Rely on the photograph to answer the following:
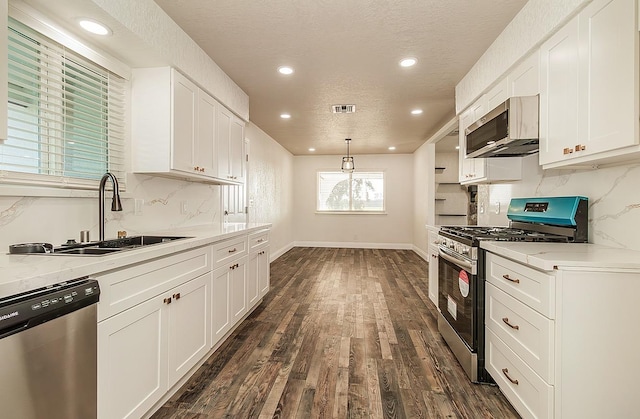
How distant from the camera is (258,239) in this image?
138 inches

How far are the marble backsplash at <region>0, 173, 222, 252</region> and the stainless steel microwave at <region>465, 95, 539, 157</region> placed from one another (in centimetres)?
269

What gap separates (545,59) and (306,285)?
3689 millimetres

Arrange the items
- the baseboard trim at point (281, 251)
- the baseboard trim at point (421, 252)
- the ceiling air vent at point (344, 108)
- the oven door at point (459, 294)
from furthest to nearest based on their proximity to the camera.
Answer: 1. the baseboard trim at point (281, 251)
2. the baseboard trim at point (421, 252)
3. the ceiling air vent at point (344, 108)
4. the oven door at point (459, 294)

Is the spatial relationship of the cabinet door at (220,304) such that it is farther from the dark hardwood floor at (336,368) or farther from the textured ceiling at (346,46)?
the textured ceiling at (346,46)

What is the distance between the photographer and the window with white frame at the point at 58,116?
64.3 inches

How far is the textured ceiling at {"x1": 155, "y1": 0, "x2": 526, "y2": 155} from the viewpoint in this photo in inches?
86.7

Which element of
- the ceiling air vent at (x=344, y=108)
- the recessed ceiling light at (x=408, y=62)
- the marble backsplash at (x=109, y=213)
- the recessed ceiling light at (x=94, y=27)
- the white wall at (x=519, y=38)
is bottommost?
the marble backsplash at (x=109, y=213)

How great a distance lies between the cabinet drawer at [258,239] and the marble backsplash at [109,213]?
629mm

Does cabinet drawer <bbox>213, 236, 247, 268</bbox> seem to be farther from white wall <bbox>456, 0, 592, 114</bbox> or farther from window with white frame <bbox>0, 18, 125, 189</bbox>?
white wall <bbox>456, 0, 592, 114</bbox>

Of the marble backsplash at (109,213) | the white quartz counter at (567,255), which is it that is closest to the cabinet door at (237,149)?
the marble backsplash at (109,213)

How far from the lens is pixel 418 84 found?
3553 millimetres

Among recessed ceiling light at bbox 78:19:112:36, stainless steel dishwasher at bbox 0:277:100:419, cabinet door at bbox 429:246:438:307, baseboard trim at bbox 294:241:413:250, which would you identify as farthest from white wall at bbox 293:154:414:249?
stainless steel dishwasher at bbox 0:277:100:419

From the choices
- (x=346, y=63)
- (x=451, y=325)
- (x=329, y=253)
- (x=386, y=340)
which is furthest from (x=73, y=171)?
(x=329, y=253)

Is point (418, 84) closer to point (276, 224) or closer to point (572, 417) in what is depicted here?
point (572, 417)
